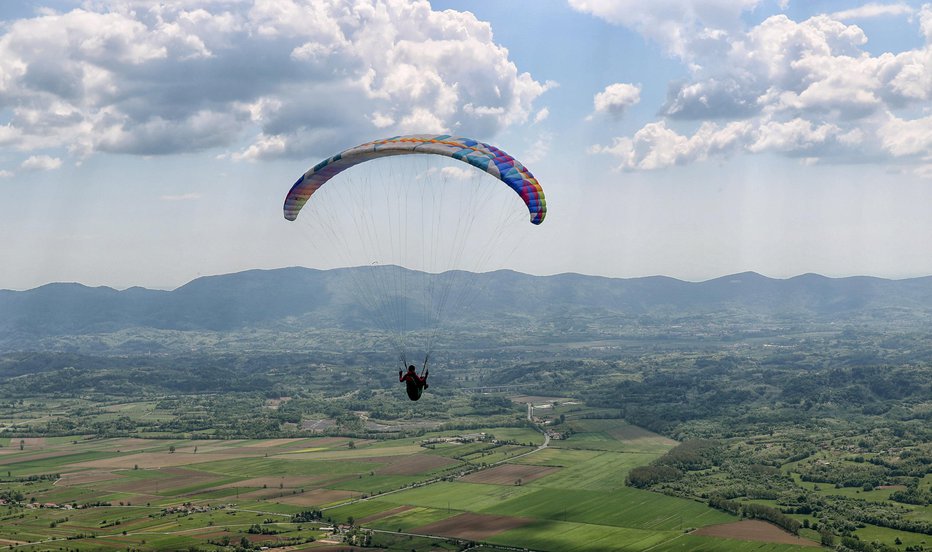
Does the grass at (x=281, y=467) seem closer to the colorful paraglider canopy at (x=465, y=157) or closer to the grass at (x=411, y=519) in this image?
the grass at (x=411, y=519)

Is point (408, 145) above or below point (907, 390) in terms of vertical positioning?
above

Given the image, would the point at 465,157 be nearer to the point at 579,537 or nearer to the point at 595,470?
the point at 579,537

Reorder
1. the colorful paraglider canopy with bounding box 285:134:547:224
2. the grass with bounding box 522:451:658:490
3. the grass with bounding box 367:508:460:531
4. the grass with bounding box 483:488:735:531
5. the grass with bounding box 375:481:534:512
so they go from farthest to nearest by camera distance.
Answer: the grass with bounding box 522:451:658:490, the grass with bounding box 375:481:534:512, the grass with bounding box 483:488:735:531, the grass with bounding box 367:508:460:531, the colorful paraglider canopy with bounding box 285:134:547:224

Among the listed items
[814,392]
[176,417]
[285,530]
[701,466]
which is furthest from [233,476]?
[814,392]

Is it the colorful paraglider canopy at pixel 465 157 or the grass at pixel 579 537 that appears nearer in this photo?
the colorful paraglider canopy at pixel 465 157

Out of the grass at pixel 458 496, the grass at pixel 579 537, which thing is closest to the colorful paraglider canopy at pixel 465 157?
the grass at pixel 579 537

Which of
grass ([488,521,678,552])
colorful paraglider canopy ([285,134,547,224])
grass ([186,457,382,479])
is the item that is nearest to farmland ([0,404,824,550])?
grass ([488,521,678,552])

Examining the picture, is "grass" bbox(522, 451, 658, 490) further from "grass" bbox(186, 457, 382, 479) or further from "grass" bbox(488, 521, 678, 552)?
"grass" bbox(186, 457, 382, 479)

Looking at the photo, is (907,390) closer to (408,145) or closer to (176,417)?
(176,417)
